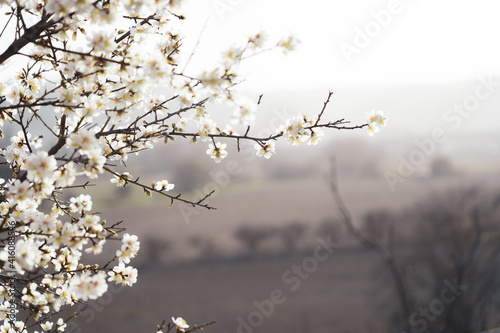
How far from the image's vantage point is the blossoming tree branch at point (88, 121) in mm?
957

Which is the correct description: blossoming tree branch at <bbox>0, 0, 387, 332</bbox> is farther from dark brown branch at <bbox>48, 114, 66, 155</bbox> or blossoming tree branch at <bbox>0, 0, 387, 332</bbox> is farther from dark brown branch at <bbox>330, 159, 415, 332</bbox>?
dark brown branch at <bbox>330, 159, 415, 332</bbox>

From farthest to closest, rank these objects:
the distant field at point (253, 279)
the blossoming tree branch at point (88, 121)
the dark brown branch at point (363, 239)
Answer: the distant field at point (253, 279) < the dark brown branch at point (363, 239) < the blossoming tree branch at point (88, 121)

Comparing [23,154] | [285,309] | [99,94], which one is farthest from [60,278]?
[285,309]

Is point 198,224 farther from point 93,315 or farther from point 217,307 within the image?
point 93,315

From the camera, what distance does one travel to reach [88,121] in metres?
1.11

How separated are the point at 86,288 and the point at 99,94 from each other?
52 cm

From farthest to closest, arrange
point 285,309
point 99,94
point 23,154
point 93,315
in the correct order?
point 285,309
point 93,315
point 23,154
point 99,94

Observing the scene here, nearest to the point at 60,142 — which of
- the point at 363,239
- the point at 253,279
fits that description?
the point at 363,239

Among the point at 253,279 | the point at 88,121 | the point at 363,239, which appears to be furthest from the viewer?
the point at 253,279

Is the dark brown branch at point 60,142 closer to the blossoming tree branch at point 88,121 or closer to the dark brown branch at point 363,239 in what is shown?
the blossoming tree branch at point 88,121

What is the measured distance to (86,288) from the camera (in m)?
0.91

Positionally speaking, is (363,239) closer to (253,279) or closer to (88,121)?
(88,121)

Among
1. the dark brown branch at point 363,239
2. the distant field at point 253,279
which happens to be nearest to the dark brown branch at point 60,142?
the dark brown branch at point 363,239

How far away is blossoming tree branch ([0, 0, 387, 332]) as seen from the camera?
957 millimetres
